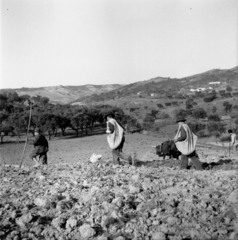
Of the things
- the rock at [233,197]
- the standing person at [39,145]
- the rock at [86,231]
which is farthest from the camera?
the standing person at [39,145]

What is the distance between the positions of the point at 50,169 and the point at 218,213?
422 cm

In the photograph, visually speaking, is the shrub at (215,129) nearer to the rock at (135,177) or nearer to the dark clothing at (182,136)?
the dark clothing at (182,136)

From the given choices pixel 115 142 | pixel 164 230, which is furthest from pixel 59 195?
pixel 115 142

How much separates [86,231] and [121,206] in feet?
2.84

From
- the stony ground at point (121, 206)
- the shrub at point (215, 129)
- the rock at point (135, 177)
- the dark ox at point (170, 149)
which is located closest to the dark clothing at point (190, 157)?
the stony ground at point (121, 206)

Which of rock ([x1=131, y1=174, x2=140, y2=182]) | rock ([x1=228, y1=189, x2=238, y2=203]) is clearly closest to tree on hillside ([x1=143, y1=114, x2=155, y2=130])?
rock ([x1=131, y1=174, x2=140, y2=182])

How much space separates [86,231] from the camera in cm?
412

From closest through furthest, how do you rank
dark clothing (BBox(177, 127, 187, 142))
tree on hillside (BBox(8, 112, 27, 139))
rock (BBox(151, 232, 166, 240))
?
rock (BBox(151, 232, 166, 240)), dark clothing (BBox(177, 127, 187, 142)), tree on hillside (BBox(8, 112, 27, 139))

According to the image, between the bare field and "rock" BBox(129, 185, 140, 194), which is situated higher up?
"rock" BBox(129, 185, 140, 194)

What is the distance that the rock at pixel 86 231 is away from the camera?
4.08 m

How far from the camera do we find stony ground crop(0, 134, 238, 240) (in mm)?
4160

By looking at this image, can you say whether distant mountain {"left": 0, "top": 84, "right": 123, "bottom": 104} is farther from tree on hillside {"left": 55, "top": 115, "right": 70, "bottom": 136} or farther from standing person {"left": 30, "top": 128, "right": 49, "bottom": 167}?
standing person {"left": 30, "top": 128, "right": 49, "bottom": 167}

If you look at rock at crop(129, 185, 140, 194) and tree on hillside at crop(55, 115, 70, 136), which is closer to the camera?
rock at crop(129, 185, 140, 194)

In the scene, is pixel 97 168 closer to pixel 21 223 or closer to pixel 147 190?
pixel 147 190
